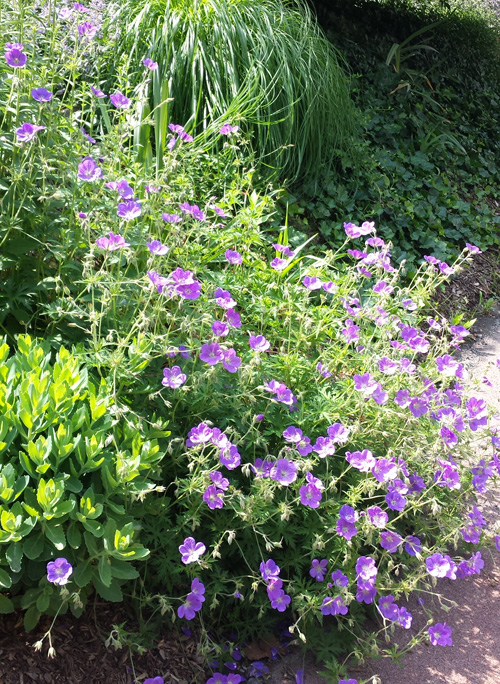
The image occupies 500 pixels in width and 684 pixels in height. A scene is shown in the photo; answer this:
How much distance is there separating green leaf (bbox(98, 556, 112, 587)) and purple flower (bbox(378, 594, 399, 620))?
914mm

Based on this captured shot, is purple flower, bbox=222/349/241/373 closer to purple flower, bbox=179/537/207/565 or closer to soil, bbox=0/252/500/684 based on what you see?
purple flower, bbox=179/537/207/565

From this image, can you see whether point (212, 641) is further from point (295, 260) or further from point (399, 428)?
point (295, 260)

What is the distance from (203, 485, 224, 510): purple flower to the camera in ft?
6.31

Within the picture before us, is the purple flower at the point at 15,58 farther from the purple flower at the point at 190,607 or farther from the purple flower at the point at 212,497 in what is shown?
the purple flower at the point at 190,607

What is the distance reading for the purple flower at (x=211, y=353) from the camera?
2.07 metres

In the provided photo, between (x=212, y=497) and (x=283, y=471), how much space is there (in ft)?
0.79

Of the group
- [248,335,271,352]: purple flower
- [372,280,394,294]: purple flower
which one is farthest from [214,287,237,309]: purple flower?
[372,280,394,294]: purple flower

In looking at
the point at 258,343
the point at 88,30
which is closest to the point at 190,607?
the point at 258,343

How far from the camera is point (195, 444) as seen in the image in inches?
79.4

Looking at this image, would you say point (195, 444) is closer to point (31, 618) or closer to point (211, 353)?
point (211, 353)

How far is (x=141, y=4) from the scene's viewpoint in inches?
173

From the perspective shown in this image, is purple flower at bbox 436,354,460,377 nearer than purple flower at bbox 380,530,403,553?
No

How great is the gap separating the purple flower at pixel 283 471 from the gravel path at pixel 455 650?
607 millimetres

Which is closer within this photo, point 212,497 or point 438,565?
point 212,497
